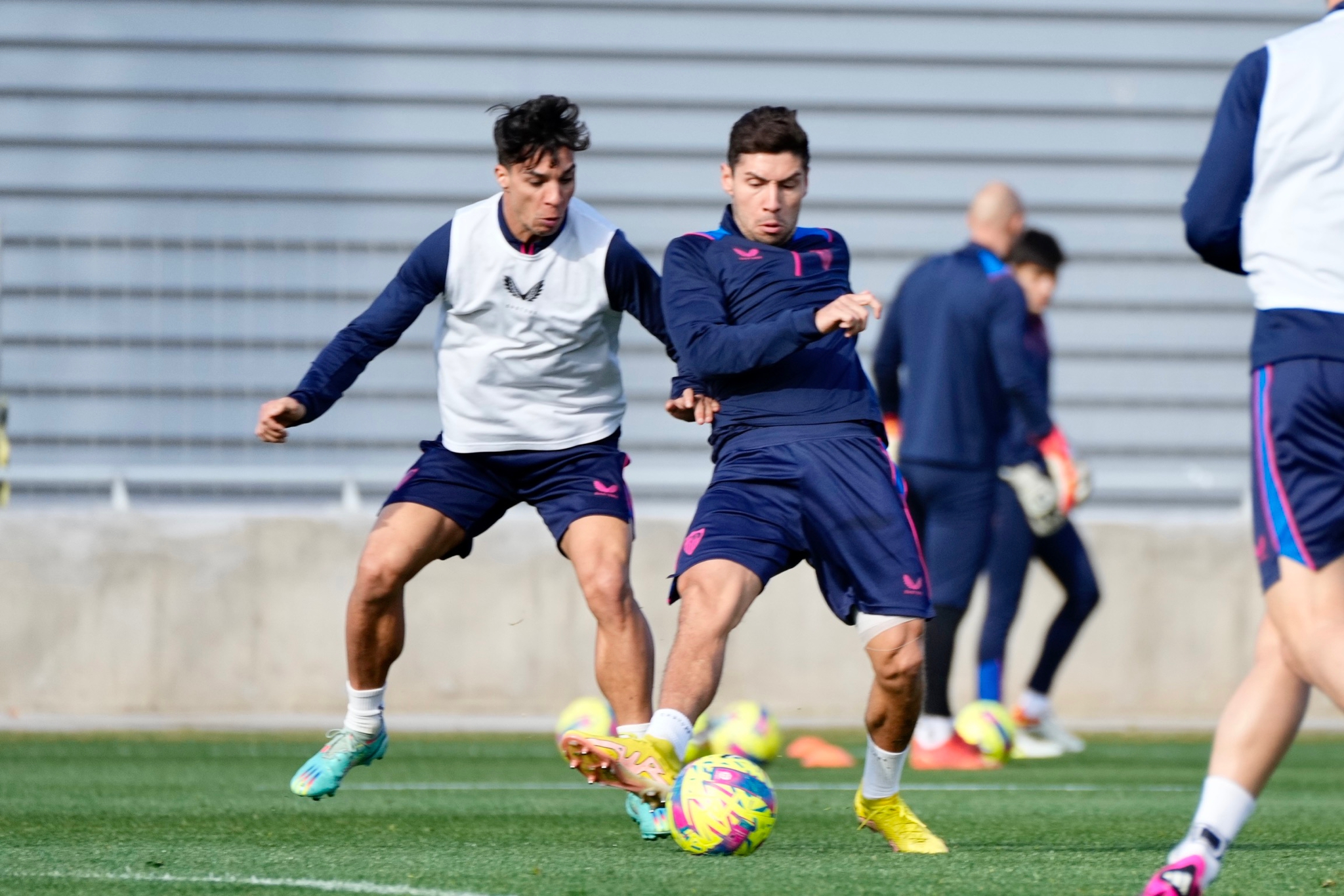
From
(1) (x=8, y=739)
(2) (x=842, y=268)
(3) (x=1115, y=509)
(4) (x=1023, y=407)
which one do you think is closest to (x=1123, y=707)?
(3) (x=1115, y=509)

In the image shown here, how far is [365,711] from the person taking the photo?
6004mm

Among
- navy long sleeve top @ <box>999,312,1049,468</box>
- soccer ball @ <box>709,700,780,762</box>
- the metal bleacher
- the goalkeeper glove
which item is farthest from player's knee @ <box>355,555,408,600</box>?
the metal bleacher

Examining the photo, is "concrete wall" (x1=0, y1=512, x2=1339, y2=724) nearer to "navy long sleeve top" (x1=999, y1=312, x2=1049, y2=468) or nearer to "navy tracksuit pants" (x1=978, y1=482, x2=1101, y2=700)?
"navy tracksuit pants" (x1=978, y1=482, x2=1101, y2=700)

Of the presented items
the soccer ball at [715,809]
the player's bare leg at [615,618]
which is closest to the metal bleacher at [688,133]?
the player's bare leg at [615,618]

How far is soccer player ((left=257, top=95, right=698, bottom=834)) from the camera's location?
229 inches

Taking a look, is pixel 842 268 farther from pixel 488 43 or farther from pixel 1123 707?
pixel 488 43

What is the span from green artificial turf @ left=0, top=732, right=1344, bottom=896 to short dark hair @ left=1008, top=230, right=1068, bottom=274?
2509mm

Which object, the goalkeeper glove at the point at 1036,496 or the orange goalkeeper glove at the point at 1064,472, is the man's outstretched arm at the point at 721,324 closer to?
the orange goalkeeper glove at the point at 1064,472

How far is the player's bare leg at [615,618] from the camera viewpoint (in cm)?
578

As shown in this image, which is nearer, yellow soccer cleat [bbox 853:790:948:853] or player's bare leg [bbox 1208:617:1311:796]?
player's bare leg [bbox 1208:617:1311:796]

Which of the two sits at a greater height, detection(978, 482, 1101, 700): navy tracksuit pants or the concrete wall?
detection(978, 482, 1101, 700): navy tracksuit pants

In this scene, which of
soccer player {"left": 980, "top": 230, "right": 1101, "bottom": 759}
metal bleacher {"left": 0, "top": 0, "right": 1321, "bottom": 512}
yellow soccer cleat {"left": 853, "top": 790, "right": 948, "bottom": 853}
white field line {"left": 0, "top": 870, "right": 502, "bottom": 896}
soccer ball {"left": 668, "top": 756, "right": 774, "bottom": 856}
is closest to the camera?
white field line {"left": 0, "top": 870, "right": 502, "bottom": 896}

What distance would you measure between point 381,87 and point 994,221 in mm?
6202

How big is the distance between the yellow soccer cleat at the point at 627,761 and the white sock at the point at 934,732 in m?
4.00
